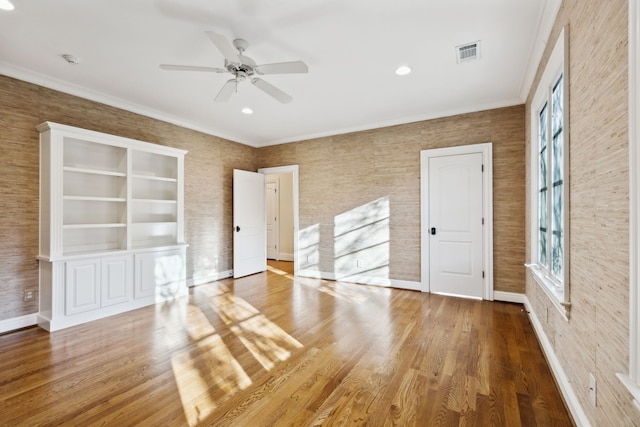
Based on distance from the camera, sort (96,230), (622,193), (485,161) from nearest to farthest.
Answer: (622,193) → (96,230) → (485,161)

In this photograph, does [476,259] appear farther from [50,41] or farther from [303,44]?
[50,41]

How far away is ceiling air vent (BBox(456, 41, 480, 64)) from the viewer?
106 inches

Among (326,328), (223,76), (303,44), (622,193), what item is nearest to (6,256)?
(223,76)

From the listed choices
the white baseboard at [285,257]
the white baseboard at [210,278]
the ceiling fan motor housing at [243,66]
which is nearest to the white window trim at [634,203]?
the ceiling fan motor housing at [243,66]

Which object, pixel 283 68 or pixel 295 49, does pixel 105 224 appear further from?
pixel 295 49

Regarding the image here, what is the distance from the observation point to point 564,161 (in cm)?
196

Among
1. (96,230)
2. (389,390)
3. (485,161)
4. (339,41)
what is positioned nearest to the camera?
(389,390)

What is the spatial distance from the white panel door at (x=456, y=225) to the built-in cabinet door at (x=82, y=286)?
443 cm

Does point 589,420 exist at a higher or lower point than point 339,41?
lower

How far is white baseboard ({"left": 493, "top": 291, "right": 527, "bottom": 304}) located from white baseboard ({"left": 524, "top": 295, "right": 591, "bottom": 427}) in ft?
3.48

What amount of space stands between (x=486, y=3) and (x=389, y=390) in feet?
9.48

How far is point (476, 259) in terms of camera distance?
422 cm

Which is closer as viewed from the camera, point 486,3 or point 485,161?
point 486,3

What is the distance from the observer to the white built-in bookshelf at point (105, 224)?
321 centimetres
